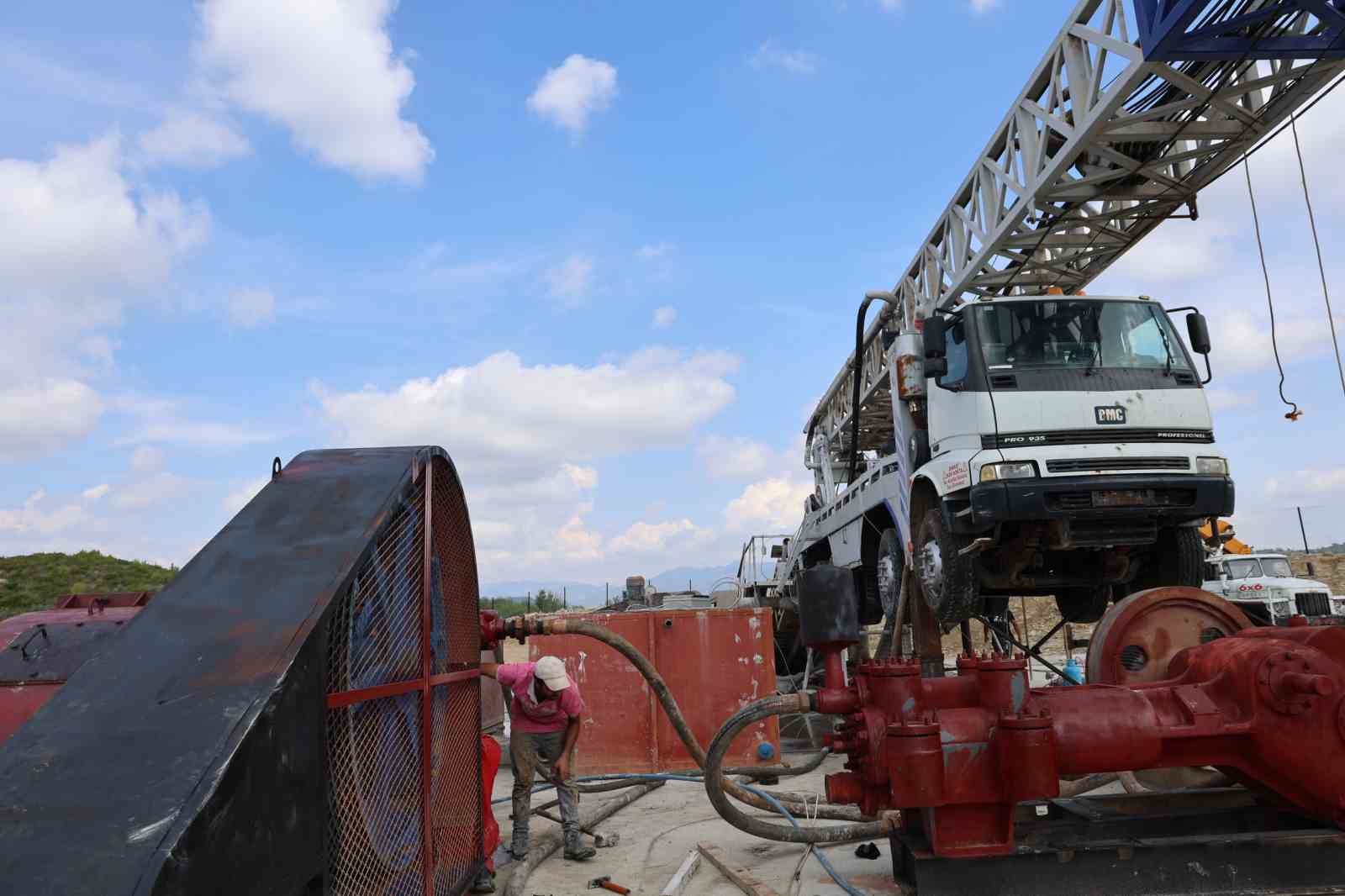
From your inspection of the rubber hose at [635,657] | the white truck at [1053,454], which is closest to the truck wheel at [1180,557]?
the white truck at [1053,454]

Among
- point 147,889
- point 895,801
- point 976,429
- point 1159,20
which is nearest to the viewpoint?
point 147,889

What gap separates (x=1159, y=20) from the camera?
603 cm

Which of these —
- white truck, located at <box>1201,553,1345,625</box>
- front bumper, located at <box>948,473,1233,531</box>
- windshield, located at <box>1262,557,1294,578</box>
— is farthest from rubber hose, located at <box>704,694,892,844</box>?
windshield, located at <box>1262,557,1294,578</box>

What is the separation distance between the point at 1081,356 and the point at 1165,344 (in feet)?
2.46

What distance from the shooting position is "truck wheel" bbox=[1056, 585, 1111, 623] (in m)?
8.34

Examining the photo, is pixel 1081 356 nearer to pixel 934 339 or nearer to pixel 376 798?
pixel 934 339

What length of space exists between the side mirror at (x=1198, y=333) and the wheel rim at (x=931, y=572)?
2.66 meters

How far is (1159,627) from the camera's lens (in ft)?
16.4

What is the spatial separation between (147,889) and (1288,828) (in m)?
4.97

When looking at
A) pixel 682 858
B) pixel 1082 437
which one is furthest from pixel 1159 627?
pixel 682 858

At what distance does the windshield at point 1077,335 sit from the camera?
24.3ft

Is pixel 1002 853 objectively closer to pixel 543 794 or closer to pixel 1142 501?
pixel 1142 501

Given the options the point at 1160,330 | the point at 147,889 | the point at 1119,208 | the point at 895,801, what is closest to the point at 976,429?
the point at 1160,330

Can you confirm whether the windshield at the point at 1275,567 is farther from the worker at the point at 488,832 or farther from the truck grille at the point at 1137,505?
the worker at the point at 488,832
